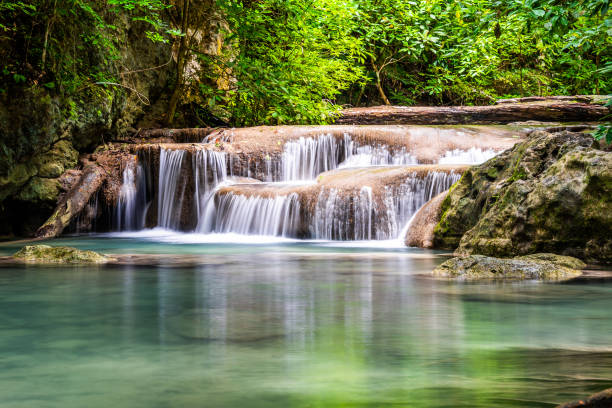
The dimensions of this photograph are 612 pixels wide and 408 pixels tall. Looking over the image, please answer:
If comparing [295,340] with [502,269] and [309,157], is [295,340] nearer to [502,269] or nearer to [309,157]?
[502,269]

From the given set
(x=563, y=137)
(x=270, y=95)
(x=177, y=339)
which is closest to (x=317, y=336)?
(x=177, y=339)

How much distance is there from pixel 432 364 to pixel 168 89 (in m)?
13.9

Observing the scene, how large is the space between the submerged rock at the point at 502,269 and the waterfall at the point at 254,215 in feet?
15.3

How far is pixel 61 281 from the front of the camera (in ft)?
16.5

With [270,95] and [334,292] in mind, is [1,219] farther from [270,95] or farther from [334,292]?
[334,292]

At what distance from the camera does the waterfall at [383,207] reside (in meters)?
9.29

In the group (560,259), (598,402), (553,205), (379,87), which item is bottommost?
(598,402)

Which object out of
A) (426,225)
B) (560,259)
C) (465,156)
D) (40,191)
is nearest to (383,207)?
(426,225)

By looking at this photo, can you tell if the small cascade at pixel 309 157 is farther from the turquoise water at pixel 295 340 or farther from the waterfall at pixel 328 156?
the turquoise water at pixel 295 340

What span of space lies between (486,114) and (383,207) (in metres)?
7.48

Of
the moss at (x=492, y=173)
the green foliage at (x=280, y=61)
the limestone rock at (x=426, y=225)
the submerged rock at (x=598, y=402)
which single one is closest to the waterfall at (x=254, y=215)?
the limestone rock at (x=426, y=225)

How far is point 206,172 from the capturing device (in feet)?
38.5

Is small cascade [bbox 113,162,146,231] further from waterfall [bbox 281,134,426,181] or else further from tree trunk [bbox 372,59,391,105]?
tree trunk [bbox 372,59,391,105]

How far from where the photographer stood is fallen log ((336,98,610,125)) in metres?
15.0
